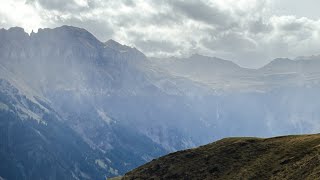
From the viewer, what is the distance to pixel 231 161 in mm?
149500

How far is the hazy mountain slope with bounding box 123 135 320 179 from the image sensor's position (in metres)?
117

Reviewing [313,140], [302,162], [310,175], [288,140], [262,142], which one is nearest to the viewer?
[310,175]

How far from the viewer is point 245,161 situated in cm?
14438

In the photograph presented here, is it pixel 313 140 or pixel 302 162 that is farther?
pixel 313 140

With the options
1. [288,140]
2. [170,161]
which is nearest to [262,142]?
[288,140]

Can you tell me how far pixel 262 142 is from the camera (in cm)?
15925

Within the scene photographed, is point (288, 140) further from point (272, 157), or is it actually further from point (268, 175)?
point (268, 175)

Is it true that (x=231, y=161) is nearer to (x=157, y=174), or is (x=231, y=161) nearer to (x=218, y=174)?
(x=218, y=174)

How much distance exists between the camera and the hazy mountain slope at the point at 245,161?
117 meters

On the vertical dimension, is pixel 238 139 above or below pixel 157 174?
above

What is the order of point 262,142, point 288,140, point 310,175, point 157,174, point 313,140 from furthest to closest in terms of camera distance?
point 157,174 < point 262,142 < point 288,140 < point 313,140 < point 310,175

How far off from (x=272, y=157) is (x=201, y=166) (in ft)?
93.1

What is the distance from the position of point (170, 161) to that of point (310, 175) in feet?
258

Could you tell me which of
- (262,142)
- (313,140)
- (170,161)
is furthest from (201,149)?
(313,140)
